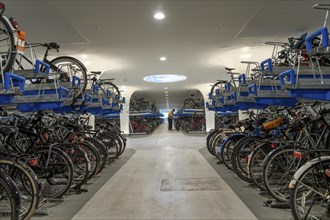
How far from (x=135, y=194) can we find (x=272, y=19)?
3674mm

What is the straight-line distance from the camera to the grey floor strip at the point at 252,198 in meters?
3.25

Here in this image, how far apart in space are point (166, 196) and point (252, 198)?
110 cm

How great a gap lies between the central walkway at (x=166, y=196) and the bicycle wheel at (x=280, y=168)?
412 mm

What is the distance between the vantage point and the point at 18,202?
8.20ft

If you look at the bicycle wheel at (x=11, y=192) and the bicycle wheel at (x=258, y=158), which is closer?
the bicycle wheel at (x=11, y=192)

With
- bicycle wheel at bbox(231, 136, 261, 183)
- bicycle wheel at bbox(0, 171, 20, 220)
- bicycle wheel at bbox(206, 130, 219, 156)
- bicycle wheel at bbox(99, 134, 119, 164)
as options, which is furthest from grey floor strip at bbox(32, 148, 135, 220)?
bicycle wheel at bbox(206, 130, 219, 156)

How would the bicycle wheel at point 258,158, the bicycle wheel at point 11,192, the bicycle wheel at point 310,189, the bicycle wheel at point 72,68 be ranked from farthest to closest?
the bicycle wheel at point 72,68
the bicycle wheel at point 258,158
the bicycle wheel at point 310,189
the bicycle wheel at point 11,192

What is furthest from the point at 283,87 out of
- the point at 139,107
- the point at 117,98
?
the point at 139,107

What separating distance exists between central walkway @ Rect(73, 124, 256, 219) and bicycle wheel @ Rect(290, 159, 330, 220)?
0.65 meters

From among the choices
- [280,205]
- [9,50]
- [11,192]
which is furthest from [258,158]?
[9,50]

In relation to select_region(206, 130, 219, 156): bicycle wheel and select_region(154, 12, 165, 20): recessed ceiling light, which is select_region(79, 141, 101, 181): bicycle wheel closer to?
select_region(154, 12, 165, 20): recessed ceiling light

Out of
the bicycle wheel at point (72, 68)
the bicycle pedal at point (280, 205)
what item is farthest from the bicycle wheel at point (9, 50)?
the bicycle pedal at point (280, 205)

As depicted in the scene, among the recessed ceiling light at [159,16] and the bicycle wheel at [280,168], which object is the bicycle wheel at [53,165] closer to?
the bicycle wheel at [280,168]

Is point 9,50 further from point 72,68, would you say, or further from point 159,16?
point 159,16
